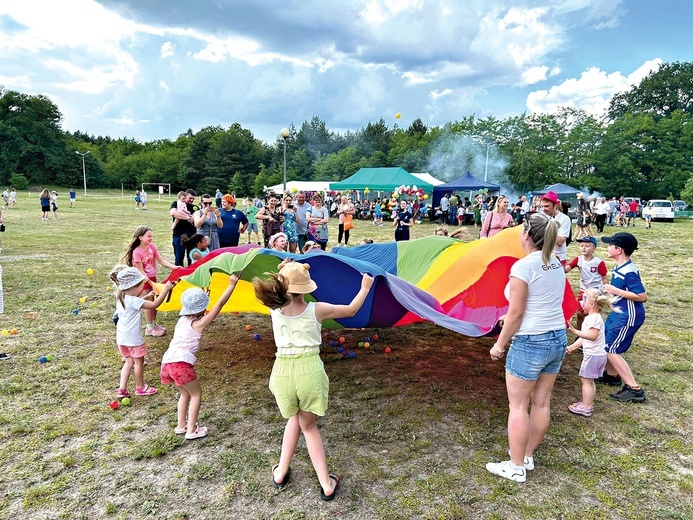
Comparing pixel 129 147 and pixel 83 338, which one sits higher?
pixel 129 147

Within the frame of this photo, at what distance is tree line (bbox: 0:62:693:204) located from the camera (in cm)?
3906

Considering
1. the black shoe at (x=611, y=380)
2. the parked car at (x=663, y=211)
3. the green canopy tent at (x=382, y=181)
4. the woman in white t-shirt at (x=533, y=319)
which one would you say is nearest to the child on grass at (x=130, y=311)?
the woman in white t-shirt at (x=533, y=319)

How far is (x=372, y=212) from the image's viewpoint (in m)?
23.8

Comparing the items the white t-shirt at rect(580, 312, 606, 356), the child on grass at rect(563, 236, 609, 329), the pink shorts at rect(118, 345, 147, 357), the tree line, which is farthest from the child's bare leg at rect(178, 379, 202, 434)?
the tree line

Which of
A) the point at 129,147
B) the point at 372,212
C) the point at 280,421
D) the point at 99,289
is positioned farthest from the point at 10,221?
the point at 129,147

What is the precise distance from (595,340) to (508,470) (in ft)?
4.79

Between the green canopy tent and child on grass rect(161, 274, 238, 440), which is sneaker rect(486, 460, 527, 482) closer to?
child on grass rect(161, 274, 238, 440)

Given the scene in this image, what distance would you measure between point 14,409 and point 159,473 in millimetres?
1609

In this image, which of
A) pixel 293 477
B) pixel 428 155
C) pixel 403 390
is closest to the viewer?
pixel 293 477

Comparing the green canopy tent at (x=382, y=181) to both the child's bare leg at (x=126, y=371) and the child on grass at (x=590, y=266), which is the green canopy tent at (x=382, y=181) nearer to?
the child on grass at (x=590, y=266)

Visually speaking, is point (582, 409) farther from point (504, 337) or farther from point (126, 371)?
point (126, 371)

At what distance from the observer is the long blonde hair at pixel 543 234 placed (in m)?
2.44

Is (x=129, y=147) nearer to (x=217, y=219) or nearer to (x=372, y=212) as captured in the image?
(x=372, y=212)

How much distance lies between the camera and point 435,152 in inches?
1870
